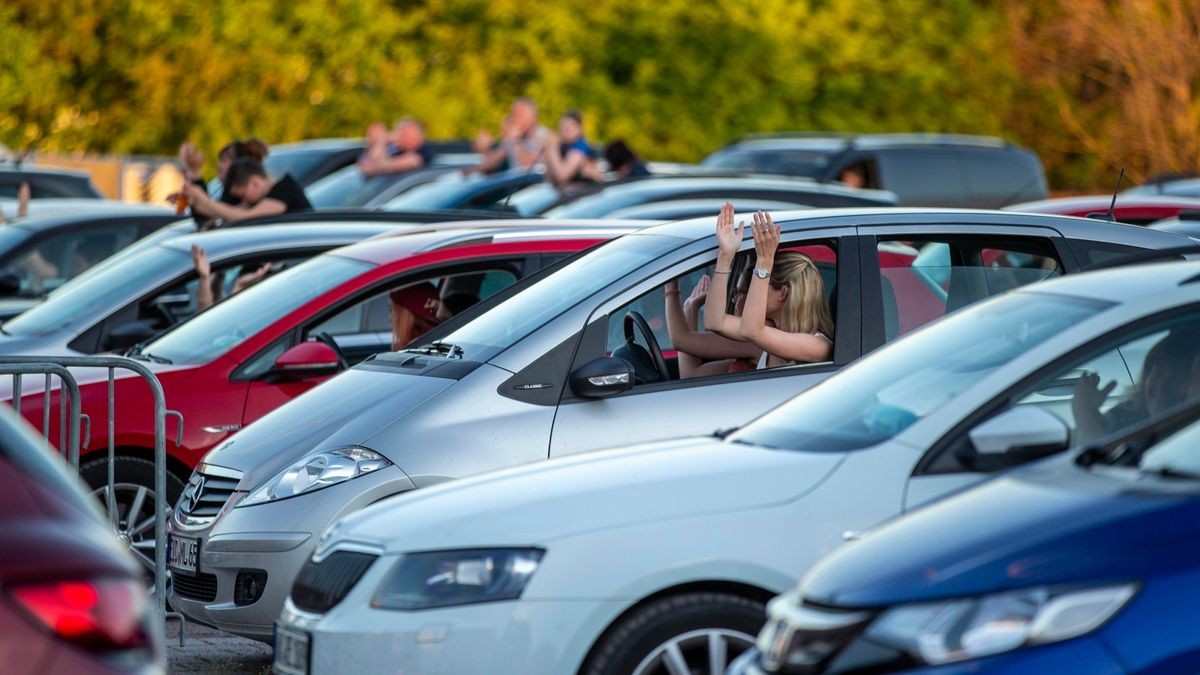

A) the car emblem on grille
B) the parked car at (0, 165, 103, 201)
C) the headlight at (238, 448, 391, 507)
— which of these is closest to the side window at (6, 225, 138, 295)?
the parked car at (0, 165, 103, 201)

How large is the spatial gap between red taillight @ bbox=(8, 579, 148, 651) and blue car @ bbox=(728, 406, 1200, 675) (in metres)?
1.32

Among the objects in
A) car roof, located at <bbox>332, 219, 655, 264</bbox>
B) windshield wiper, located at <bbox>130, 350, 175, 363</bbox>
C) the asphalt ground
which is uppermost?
car roof, located at <bbox>332, 219, 655, 264</bbox>

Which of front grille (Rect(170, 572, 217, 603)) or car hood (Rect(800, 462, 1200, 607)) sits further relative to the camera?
front grille (Rect(170, 572, 217, 603))

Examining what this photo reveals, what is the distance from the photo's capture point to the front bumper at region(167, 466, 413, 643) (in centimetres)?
624

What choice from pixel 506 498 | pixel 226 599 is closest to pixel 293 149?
pixel 226 599

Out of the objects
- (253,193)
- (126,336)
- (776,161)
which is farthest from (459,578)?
(776,161)

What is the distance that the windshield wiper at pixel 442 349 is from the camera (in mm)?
6746

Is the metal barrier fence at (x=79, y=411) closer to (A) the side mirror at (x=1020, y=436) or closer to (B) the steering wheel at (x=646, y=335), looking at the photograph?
(B) the steering wheel at (x=646, y=335)

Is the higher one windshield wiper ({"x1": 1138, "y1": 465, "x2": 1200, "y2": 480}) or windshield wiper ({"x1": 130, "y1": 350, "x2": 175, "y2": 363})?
windshield wiper ({"x1": 1138, "y1": 465, "x2": 1200, "y2": 480})

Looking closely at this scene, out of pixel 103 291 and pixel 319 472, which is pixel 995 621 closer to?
pixel 319 472

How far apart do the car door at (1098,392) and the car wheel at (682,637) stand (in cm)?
50

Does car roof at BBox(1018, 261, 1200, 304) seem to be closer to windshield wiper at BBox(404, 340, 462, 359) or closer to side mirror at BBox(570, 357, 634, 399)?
side mirror at BBox(570, 357, 634, 399)

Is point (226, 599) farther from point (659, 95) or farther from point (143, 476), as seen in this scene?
point (659, 95)

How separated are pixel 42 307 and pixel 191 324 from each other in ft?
5.01
